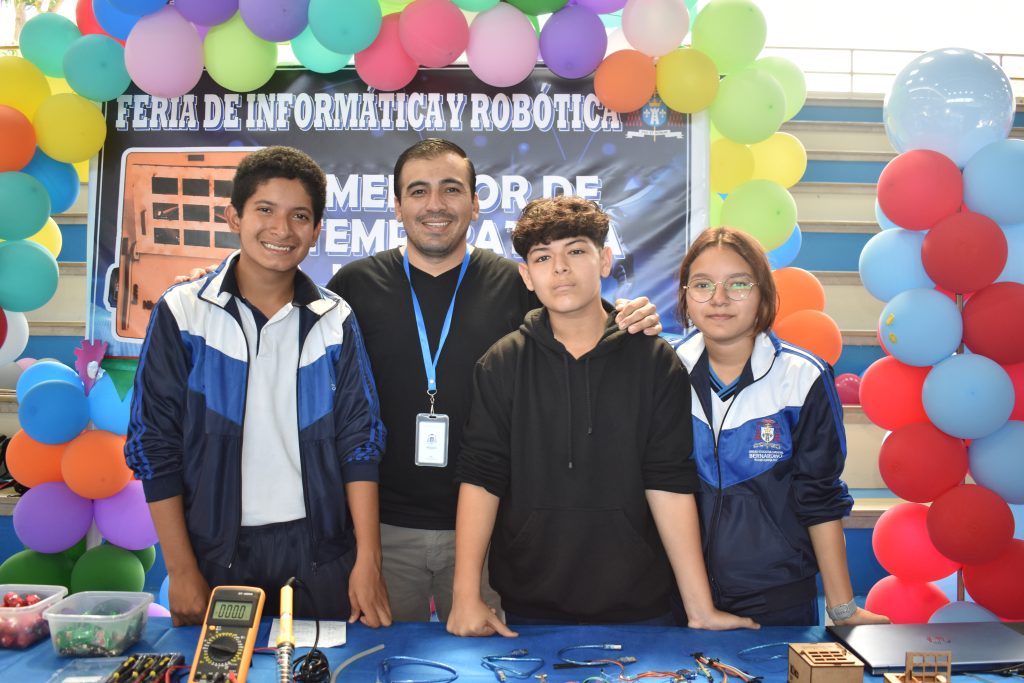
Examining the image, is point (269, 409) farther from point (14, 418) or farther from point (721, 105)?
point (14, 418)

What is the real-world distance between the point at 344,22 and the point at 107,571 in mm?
2181

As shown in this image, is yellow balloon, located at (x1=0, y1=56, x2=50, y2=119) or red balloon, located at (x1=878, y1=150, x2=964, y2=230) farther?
yellow balloon, located at (x1=0, y1=56, x2=50, y2=119)

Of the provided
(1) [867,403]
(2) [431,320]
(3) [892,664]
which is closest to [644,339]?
(2) [431,320]

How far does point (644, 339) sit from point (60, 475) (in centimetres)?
243

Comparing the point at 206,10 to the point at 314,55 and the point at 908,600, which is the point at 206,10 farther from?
the point at 908,600

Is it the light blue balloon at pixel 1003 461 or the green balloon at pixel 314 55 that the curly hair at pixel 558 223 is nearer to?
the green balloon at pixel 314 55

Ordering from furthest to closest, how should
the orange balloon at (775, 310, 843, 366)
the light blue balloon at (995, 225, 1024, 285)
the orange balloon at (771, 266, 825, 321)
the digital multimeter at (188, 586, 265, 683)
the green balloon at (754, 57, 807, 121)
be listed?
the green balloon at (754, 57, 807, 121) < the orange balloon at (771, 266, 825, 321) < the orange balloon at (775, 310, 843, 366) < the light blue balloon at (995, 225, 1024, 285) < the digital multimeter at (188, 586, 265, 683)

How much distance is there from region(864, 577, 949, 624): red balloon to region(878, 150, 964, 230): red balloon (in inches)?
51.1

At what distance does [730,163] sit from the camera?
323 cm

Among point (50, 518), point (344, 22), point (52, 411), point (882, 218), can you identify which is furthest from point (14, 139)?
point (882, 218)

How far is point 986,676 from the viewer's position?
143 cm

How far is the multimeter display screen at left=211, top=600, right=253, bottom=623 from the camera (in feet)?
4.43

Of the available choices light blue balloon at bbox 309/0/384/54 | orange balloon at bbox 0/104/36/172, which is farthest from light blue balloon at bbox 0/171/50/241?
light blue balloon at bbox 309/0/384/54

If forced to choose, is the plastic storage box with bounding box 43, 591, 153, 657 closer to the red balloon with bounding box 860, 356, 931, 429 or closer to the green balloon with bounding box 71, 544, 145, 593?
the green balloon with bounding box 71, 544, 145, 593
